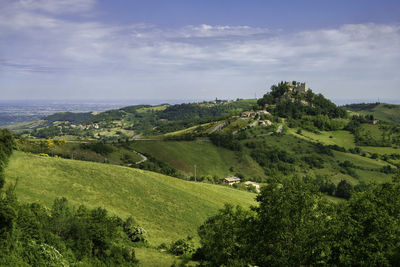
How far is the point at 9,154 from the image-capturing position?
204 feet

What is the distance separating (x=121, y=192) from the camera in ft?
189

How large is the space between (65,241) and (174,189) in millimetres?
40088

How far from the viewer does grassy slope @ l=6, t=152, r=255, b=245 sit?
48438mm

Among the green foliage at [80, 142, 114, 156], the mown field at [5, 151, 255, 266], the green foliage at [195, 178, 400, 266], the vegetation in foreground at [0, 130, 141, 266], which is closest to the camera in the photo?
the green foliage at [195, 178, 400, 266]

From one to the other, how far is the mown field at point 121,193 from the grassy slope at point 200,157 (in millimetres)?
71745

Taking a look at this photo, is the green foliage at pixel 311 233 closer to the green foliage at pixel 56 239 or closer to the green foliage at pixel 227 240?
the green foliage at pixel 227 240

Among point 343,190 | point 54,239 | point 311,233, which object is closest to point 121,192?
point 54,239

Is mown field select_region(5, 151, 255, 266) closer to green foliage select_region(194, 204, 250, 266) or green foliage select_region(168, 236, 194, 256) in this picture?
green foliage select_region(168, 236, 194, 256)

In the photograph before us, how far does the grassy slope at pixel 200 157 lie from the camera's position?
14525 cm

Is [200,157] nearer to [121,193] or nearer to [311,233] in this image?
[121,193]

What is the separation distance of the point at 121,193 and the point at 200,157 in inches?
3920

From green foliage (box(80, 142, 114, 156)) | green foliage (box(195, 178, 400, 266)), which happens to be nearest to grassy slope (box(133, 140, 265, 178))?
green foliage (box(80, 142, 114, 156))

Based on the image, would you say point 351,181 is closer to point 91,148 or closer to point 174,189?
point 174,189

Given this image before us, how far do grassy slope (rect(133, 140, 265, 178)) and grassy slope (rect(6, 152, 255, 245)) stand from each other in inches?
2812
